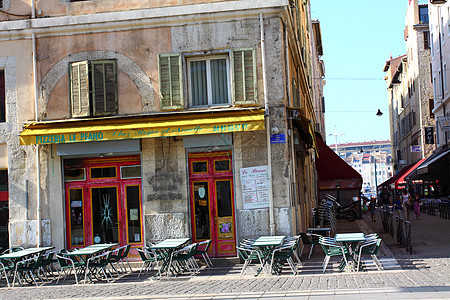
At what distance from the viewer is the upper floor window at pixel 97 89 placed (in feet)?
51.1

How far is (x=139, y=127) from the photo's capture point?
1466cm

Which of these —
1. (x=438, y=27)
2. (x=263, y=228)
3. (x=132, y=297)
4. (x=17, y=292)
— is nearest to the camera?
(x=132, y=297)

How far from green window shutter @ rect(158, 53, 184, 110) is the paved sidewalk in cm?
409

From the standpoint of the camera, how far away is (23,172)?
15.8m

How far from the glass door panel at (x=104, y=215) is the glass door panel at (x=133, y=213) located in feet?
1.14

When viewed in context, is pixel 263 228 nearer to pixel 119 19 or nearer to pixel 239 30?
pixel 239 30

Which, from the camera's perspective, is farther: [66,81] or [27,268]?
[66,81]

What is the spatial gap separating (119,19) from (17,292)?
6823mm

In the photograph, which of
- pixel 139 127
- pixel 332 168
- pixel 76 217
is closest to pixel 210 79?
pixel 139 127

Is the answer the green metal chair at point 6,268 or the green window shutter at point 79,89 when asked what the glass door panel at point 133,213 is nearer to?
the green window shutter at point 79,89

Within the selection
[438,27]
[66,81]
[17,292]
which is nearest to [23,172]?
[66,81]

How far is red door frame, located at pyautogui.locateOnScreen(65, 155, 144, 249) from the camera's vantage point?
15680 millimetres

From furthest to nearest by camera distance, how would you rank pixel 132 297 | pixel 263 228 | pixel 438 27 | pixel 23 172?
1. pixel 438 27
2. pixel 23 172
3. pixel 263 228
4. pixel 132 297

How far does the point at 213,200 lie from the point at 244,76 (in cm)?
309
